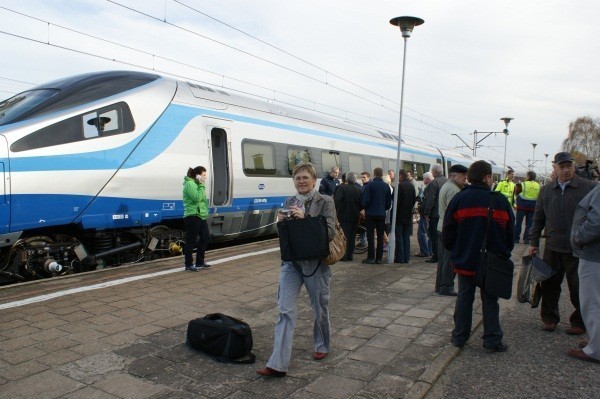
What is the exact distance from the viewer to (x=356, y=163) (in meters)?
15.0

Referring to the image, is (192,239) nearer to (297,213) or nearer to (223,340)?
(223,340)

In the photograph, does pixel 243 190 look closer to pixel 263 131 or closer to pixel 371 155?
pixel 263 131

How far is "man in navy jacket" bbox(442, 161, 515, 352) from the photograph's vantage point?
4422mm

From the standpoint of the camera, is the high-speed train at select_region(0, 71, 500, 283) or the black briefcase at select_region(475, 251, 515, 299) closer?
the black briefcase at select_region(475, 251, 515, 299)

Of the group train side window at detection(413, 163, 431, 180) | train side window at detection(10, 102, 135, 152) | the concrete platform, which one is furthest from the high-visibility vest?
train side window at detection(10, 102, 135, 152)

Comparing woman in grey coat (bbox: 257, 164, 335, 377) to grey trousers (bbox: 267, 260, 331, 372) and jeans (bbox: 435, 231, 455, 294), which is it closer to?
grey trousers (bbox: 267, 260, 331, 372)

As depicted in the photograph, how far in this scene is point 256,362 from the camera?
164 inches

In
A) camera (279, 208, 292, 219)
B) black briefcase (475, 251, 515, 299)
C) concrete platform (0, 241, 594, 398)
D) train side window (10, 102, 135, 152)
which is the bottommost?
concrete platform (0, 241, 594, 398)

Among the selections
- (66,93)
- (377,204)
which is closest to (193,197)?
(66,93)

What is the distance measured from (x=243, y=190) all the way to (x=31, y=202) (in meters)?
4.47

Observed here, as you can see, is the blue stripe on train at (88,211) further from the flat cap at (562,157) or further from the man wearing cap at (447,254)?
the flat cap at (562,157)

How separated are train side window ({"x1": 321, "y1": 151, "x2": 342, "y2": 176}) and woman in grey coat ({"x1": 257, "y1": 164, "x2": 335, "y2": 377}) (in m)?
9.07

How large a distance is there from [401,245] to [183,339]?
17.7 feet

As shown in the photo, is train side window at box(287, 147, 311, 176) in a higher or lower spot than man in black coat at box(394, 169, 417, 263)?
higher
